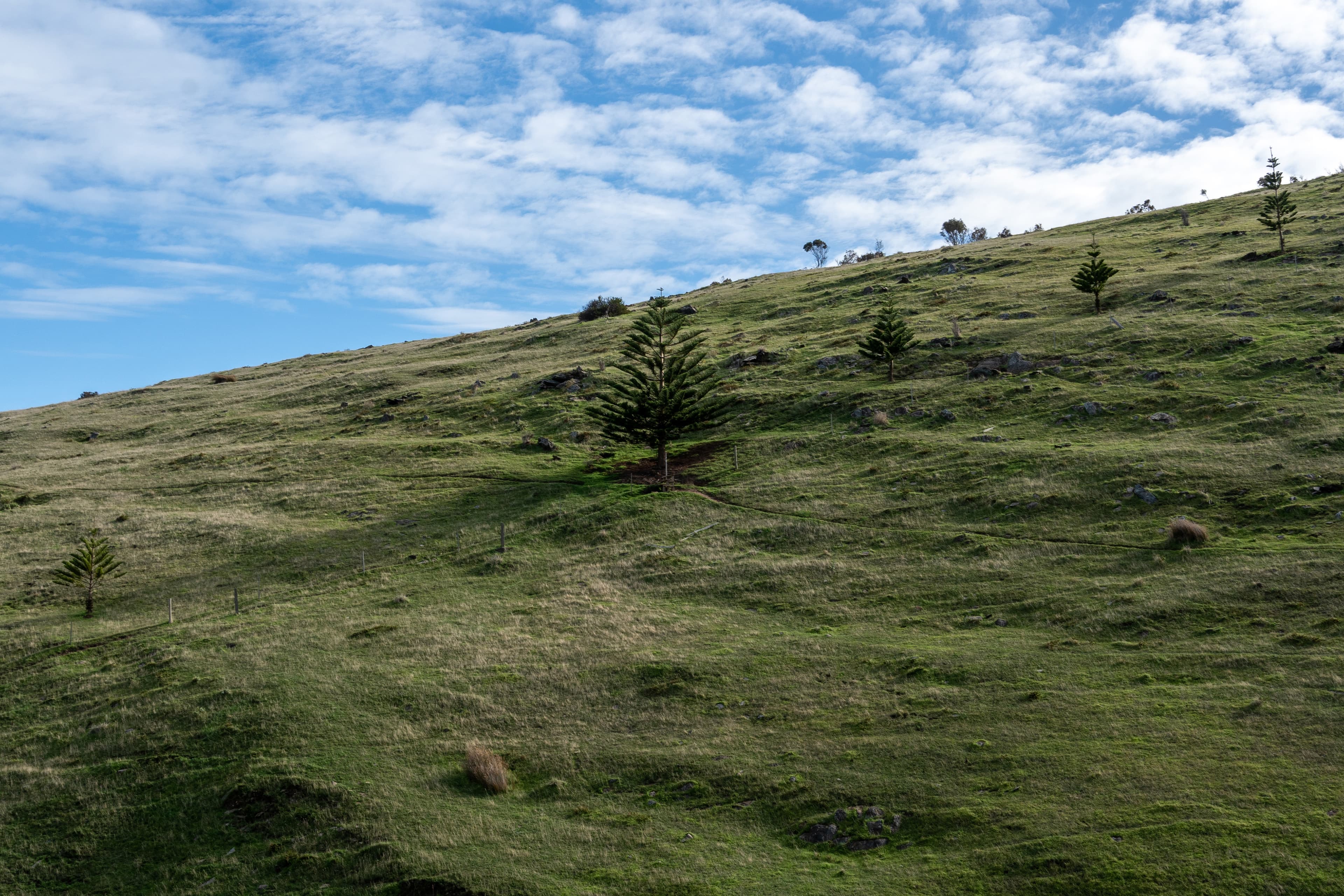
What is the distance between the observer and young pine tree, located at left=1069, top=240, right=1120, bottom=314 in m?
56.2

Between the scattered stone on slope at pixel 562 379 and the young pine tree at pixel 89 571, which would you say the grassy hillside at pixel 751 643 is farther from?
the scattered stone on slope at pixel 562 379

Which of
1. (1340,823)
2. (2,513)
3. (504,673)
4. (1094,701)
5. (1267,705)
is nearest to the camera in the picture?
(1340,823)

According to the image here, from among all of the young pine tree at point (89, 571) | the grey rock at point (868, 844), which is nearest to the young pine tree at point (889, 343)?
the grey rock at point (868, 844)

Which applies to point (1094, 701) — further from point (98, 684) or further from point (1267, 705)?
point (98, 684)

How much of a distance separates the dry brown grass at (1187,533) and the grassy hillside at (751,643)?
0.65 meters

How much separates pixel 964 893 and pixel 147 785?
19.4 meters

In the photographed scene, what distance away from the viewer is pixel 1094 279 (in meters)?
56.5

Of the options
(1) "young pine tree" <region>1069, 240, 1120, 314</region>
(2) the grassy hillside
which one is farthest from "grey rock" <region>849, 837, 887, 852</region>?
(1) "young pine tree" <region>1069, 240, 1120, 314</region>

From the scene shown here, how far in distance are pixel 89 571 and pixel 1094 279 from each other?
60804mm

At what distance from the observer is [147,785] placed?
20.3 m

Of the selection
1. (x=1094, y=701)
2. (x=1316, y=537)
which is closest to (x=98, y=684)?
(x=1094, y=701)

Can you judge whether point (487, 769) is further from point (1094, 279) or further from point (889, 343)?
point (1094, 279)

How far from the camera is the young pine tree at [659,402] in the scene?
44250 millimetres

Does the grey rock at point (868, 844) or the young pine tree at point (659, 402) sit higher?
the young pine tree at point (659, 402)
